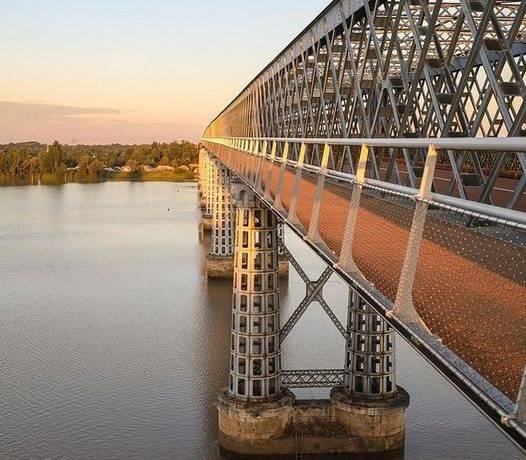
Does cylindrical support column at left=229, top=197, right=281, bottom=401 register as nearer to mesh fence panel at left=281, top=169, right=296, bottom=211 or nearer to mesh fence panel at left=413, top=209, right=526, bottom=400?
mesh fence panel at left=281, top=169, right=296, bottom=211

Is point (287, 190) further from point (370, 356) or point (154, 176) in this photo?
point (154, 176)

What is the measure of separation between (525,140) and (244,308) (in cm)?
1551

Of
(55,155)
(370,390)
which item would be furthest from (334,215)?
(55,155)

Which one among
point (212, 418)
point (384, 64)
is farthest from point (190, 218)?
point (384, 64)

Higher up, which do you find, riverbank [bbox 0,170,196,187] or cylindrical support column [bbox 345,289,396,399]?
cylindrical support column [bbox 345,289,396,399]

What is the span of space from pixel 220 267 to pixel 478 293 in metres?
35.1

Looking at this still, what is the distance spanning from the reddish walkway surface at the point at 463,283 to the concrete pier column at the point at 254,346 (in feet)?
36.0

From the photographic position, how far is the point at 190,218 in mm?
72562

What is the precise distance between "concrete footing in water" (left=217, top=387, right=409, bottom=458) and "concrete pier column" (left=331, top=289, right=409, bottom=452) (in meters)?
0.03

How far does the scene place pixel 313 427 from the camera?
17.8 meters

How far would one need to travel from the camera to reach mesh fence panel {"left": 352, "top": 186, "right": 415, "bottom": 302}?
5797mm

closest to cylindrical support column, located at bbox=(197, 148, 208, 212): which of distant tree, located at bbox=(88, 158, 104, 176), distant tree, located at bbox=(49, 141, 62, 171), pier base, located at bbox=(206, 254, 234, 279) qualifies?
pier base, located at bbox=(206, 254, 234, 279)

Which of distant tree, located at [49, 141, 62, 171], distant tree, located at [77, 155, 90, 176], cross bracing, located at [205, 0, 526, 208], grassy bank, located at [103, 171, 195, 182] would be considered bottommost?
grassy bank, located at [103, 171, 195, 182]

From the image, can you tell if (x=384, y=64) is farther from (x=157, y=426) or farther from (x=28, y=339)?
(x=28, y=339)
